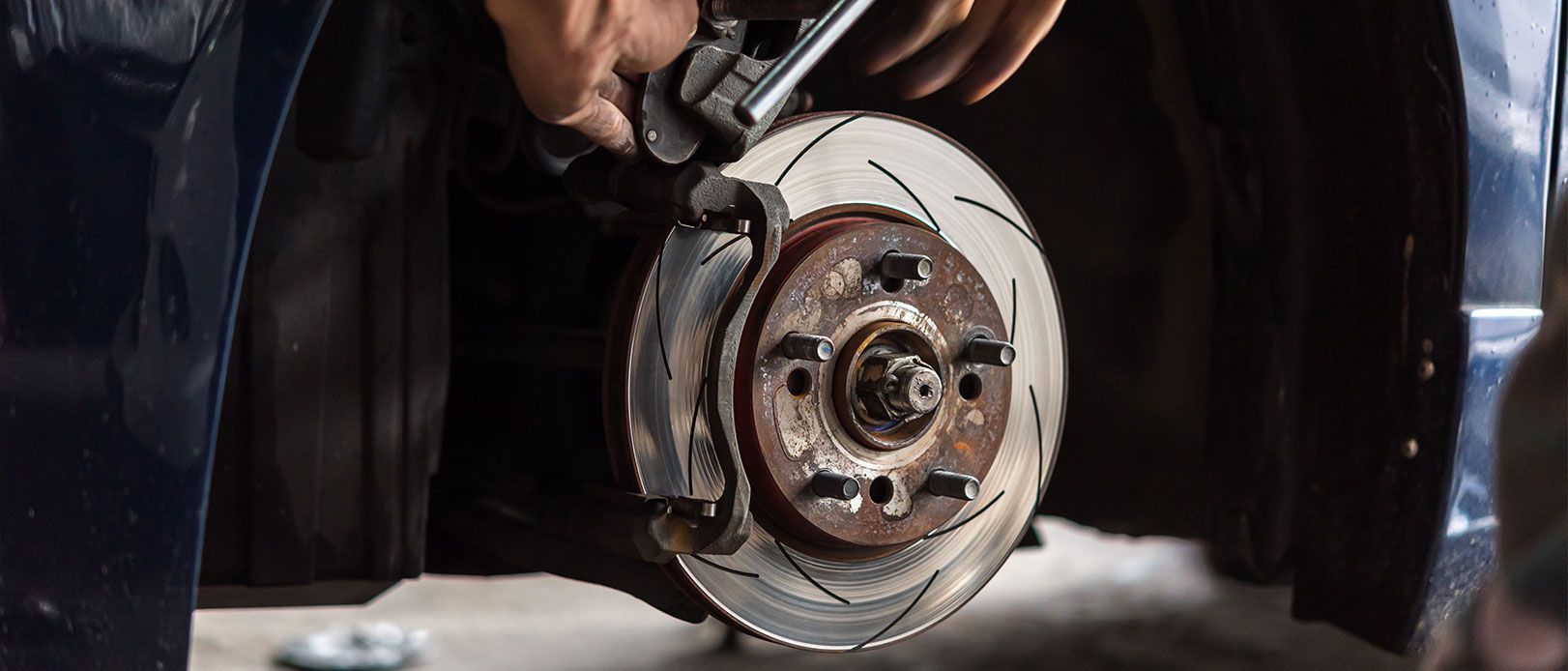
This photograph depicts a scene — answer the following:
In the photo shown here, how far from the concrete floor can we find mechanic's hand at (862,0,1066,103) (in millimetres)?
1046

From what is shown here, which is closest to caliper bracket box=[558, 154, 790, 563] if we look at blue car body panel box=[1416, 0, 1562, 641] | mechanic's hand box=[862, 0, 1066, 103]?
mechanic's hand box=[862, 0, 1066, 103]

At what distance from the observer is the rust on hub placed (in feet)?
3.03

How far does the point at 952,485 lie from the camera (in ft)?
3.19

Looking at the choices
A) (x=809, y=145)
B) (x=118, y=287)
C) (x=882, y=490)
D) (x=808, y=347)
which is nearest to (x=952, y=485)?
(x=882, y=490)

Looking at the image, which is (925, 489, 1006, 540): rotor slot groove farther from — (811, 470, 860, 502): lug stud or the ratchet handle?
the ratchet handle

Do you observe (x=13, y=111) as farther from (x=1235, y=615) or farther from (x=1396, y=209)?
A: (x=1235, y=615)

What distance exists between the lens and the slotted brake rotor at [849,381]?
0.92 meters

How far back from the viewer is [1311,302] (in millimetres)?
1179

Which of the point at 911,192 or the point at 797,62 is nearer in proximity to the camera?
the point at 797,62

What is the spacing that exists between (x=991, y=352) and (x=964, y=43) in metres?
0.23

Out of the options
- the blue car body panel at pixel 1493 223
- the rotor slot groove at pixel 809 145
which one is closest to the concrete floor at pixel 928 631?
the blue car body panel at pixel 1493 223

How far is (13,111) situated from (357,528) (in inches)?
18.8

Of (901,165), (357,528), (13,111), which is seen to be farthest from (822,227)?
(13,111)

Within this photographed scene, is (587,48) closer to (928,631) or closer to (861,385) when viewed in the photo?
(861,385)
